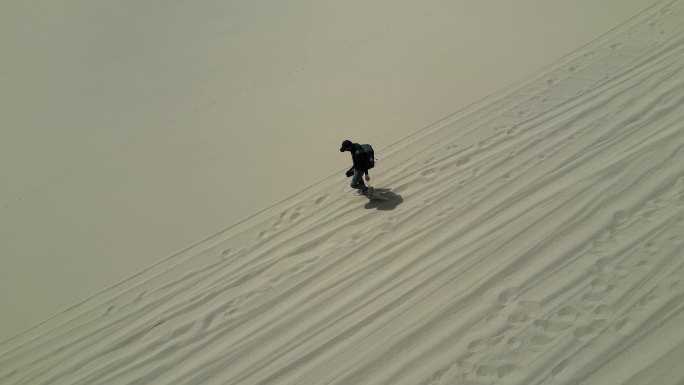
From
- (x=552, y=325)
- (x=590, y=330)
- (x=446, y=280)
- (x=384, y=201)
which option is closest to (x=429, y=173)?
(x=384, y=201)

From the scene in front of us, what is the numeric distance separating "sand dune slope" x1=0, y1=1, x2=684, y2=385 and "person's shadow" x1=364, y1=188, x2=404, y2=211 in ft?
0.09

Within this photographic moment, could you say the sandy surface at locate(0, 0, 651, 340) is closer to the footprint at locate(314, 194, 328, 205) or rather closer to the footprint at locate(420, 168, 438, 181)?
the footprint at locate(314, 194, 328, 205)

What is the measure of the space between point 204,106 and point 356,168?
5.19 m

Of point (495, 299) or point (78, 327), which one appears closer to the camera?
point (495, 299)

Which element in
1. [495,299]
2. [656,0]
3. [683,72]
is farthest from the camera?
[656,0]

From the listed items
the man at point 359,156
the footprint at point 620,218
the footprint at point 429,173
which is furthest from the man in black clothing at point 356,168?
the footprint at point 620,218

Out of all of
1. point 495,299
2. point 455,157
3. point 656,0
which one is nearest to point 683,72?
point 656,0

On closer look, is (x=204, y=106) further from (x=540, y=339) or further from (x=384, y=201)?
(x=540, y=339)

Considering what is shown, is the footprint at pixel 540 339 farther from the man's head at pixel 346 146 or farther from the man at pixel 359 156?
the man's head at pixel 346 146

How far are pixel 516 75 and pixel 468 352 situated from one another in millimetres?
6001

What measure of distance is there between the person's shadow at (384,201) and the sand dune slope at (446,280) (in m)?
0.03

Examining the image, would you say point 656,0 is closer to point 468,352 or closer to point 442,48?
point 442,48

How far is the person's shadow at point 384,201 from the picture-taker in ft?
18.9

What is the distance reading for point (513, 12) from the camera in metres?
10.6
